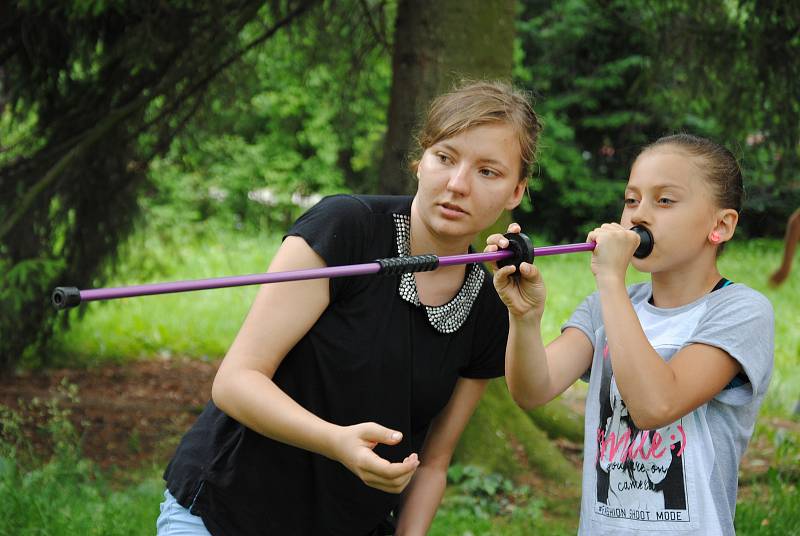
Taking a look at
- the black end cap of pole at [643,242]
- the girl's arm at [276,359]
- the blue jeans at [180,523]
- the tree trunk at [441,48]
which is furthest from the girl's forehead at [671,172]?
the tree trunk at [441,48]

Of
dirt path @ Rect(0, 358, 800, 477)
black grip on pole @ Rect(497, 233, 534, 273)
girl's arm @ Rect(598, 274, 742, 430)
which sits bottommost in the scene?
dirt path @ Rect(0, 358, 800, 477)

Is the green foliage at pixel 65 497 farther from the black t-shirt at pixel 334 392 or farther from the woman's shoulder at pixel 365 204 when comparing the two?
the woman's shoulder at pixel 365 204

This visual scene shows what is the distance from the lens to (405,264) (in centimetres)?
183

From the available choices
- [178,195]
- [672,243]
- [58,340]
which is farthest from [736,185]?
[178,195]

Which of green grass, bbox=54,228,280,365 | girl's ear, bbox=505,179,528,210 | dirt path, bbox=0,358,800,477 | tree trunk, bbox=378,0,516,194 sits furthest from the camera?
green grass, bbox=54,228,280,365

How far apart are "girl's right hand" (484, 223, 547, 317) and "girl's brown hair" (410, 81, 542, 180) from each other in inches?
10.9

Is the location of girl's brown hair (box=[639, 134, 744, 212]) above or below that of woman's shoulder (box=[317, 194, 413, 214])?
above

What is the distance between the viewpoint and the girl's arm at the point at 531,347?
213cm

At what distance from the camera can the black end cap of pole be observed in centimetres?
218

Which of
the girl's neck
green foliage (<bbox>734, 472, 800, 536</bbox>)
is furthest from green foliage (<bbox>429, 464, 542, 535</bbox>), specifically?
the girl's neck

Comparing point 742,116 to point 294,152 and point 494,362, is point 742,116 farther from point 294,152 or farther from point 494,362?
point 294,152

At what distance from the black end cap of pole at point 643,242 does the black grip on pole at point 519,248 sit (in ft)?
0.92

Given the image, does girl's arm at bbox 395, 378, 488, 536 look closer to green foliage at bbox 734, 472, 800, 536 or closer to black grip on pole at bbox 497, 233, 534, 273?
black grip on pole at bbox 497, 233, 534, 273

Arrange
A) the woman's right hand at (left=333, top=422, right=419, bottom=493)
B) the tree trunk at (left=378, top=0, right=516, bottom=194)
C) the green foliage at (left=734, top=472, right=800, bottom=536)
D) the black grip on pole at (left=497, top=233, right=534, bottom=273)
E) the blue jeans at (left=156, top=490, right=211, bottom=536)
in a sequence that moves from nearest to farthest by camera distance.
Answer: the woman's right hand at (left=333, top=422, right=419, bottom=493), the black grip on pole at (left=497, top=233, right=534, bottom=273), the blue jeans at (left=156, top=490, right=211, bottom=536), the green foliage at (left=734, top=472, right=800, bottom=536), the tree trunk at (left=378, top=0, right=516, bottom=194)
